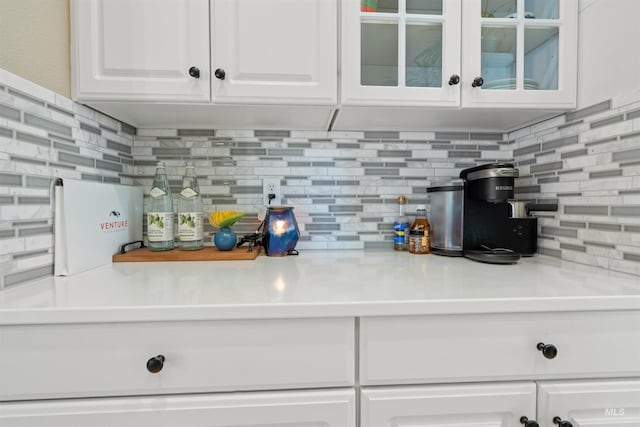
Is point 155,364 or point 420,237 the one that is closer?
point 155,364

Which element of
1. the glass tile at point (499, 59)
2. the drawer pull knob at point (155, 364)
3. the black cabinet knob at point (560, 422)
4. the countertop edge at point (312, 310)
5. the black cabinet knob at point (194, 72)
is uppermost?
the glass tile at point (499, 59)

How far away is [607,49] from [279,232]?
126 cm

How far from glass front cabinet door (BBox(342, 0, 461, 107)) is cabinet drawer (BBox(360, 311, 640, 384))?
714mm

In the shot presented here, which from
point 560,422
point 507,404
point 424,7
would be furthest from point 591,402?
point 424,7

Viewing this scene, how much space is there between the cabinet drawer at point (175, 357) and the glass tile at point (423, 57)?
0.85 metres

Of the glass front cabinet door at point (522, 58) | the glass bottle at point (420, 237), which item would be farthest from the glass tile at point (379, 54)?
the glass bottle at point (420, 237)

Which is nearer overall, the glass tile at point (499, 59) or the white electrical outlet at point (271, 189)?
the glass tile at point (499, 59)

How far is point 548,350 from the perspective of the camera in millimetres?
661

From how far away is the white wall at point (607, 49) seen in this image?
881mm

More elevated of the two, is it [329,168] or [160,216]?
[329,168]

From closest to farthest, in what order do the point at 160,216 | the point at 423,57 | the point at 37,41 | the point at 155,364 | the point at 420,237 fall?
the point at 155,364 < the point at 37,41 < the point at 423,57 < the point at 160,216 < the point at 420,237

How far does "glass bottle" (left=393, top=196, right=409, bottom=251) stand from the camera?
1317mm

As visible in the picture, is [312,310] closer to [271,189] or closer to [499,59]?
[271,189]

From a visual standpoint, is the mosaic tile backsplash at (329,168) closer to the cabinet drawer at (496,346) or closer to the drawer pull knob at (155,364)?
the cabinet drawer at (496,346)
